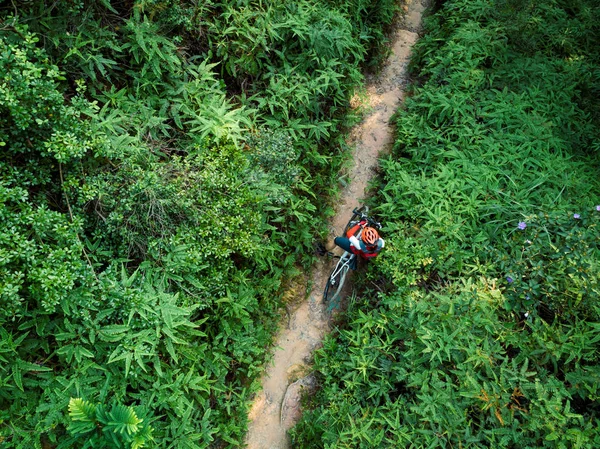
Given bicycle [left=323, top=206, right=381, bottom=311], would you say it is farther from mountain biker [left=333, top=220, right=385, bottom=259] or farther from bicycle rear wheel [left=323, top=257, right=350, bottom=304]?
mountain biker [left=333, top=220, right=385, bottom=259]

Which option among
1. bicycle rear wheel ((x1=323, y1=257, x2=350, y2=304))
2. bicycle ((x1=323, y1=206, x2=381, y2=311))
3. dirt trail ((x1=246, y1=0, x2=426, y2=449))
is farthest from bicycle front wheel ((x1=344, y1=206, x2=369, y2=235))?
bicycle rear wheel ((x1=323, y1=257, x2=350, y2=304))

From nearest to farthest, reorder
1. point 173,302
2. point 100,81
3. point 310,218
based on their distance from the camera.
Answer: point 173,302, point 100,81, point 310,218

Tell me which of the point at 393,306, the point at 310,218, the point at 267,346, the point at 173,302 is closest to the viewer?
the point at 173,302

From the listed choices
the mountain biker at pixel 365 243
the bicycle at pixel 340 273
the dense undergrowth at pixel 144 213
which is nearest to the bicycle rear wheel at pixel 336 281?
the bicycle at pixel 340 273

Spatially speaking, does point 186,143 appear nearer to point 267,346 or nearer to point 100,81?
point 100,81

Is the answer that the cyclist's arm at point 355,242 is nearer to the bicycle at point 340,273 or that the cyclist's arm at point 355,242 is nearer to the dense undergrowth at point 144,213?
the bicycle at point 340,273

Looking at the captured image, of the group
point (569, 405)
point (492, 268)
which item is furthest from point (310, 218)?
point (569, 405)

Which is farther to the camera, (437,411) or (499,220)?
(499,220)
